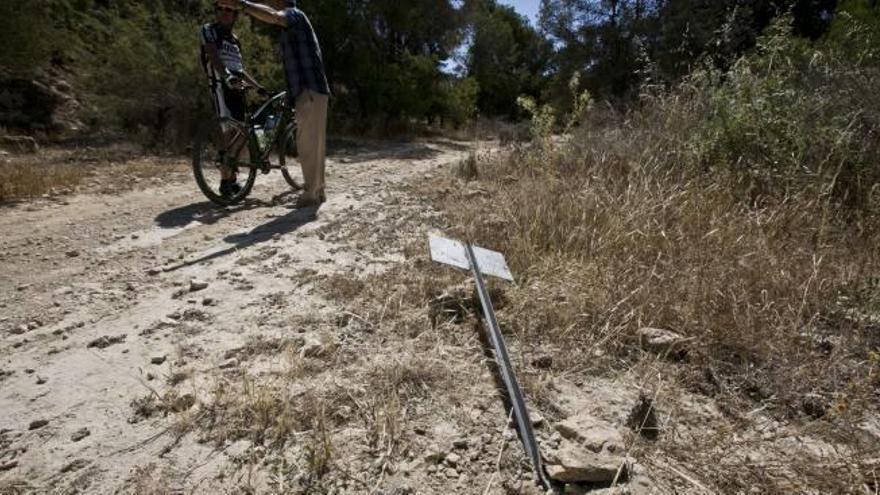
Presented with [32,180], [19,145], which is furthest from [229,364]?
[19,145]

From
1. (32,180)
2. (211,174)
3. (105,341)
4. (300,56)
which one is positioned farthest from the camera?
(211,174)

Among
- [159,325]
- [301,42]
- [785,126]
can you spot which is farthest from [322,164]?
[785,126]

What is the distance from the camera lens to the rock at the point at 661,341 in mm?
1956

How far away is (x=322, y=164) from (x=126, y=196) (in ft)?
6.37

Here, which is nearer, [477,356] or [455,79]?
[477,356]

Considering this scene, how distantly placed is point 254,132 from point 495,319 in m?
3.44

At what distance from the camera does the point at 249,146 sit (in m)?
4.54

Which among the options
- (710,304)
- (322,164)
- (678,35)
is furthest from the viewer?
(678,35)

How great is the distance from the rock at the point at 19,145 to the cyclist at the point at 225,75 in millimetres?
4077

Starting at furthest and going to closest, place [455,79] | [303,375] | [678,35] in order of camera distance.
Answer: [455,79]
[678,35]
[303,375]

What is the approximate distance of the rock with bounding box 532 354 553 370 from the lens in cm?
194

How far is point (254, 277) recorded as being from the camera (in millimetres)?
2787

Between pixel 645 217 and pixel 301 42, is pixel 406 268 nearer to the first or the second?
pixel 645 217

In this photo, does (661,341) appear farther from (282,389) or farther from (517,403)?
(282,389)
